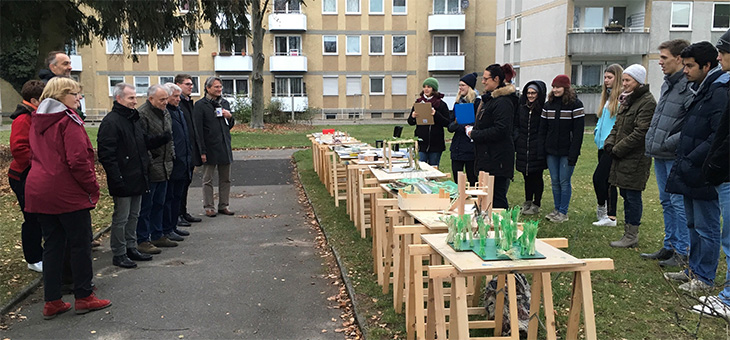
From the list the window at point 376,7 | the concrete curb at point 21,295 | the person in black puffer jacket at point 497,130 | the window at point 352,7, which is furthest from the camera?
the window at point 376,7

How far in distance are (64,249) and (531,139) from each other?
6.00 metres

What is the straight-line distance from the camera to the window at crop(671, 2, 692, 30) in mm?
30297

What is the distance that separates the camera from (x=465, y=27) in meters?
42.7

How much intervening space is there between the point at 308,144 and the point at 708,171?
57.9 ft

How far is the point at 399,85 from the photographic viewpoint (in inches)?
1676

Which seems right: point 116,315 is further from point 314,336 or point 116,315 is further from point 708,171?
point 708,171

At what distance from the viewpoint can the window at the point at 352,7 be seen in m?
41.5

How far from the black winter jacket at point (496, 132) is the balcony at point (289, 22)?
36040mm

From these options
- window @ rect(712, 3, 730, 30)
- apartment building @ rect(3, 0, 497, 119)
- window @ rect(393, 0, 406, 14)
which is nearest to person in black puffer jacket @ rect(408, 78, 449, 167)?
window @ rect(712, 3, 730, 30)

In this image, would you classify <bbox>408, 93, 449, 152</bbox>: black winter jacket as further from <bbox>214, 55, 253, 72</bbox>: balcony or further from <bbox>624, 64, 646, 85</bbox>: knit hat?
<bbox>214, 55, 253, 72</bbox>: balcony

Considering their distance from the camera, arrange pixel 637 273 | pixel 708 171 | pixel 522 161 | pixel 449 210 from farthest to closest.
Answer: pixel 522 161 < pixel 637 273 < pixel 449 210 < pixel 708 171

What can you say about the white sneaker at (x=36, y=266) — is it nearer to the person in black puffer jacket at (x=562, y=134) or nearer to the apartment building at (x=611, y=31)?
the person in black puffer jacket at (x=562, y=134)

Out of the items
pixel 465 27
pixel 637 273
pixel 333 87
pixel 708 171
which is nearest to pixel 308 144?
pixel 637 273

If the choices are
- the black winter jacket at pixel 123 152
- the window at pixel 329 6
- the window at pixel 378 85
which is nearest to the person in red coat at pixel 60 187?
the black winter jacket at pixel 123 152
